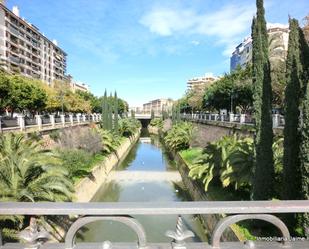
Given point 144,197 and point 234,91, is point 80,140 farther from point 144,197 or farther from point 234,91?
point 234,91

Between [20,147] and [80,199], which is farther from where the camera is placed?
[80,199]

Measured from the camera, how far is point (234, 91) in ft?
155

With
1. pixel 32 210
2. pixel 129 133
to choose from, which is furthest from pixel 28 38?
pixel 32 210

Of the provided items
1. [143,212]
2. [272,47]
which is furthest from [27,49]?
[143,212]

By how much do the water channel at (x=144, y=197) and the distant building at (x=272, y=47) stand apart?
15.7m

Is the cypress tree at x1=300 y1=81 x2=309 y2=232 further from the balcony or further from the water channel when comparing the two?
the balcony

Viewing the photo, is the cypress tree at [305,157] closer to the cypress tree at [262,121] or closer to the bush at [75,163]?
the cypress tree at [262,121]

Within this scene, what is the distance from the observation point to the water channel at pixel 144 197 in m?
13.3

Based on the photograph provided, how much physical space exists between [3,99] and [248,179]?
29.3m

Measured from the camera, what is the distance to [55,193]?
1089 centimetres

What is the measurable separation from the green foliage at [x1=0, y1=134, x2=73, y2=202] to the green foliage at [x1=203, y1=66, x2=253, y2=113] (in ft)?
110

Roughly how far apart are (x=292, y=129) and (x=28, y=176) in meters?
7.60

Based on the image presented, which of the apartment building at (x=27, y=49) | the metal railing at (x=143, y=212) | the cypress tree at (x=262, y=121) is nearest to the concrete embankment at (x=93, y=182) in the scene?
the cypress tree at (x=262, y=121)

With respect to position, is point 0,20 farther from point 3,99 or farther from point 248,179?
point 248,179
